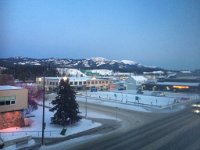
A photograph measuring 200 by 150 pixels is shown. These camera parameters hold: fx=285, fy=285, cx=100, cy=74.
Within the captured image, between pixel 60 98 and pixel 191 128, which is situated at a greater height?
pixel 60 98

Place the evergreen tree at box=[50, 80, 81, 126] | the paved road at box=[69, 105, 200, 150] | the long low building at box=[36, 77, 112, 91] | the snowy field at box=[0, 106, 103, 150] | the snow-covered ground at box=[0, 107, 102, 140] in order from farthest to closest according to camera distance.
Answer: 1. the long low building at box=[36, 77, 112, 91]
2. the evergreen tree at box=[50, 80, 81, 126]
3. the snow-covered ground at box=[0, 107, 102, 140]
4. the snowy field at box=[0, 106, 103, 150]
5. the paved road at box=[69, 105, 200, 150]

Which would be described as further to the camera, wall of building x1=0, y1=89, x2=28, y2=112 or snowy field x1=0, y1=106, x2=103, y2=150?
wall of building x1=0, y1=89, x2=28, y2=112

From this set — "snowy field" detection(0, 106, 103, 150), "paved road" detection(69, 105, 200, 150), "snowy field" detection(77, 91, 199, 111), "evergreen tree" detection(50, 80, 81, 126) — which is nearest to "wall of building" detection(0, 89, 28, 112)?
"snowy field" detection(0, 106, 103, 150)

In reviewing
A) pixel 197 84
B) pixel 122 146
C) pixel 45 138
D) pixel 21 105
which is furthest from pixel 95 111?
pixel 197 84

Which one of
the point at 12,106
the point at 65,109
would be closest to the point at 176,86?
the point at 65,109

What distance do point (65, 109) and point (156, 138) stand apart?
5218mm

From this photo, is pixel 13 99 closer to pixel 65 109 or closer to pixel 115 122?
pixel 65 109

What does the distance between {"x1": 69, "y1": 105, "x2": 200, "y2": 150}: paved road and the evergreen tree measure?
9.85 ft

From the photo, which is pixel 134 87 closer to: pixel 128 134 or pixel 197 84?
pixel 197 84

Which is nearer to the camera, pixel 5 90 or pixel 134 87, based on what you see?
pixel 5 90

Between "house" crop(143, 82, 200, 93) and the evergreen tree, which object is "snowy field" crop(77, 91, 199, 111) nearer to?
the evergreen tree

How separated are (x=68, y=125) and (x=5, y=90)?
137 inches

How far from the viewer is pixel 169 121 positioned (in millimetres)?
15477

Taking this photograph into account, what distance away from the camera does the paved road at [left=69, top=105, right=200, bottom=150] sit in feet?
32.9
